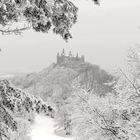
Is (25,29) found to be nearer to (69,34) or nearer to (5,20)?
(5,20)

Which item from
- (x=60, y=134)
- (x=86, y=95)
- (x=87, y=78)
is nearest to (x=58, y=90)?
(x=87, y=78)

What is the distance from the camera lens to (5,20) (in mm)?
5754

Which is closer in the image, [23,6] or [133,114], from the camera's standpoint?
[23,6]

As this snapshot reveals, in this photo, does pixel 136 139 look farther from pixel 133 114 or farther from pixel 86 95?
pixel 86 95

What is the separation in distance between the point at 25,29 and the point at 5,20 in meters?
0.38

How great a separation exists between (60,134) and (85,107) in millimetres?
70791

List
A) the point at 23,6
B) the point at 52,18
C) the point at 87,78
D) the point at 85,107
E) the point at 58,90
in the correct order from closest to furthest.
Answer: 1. the point at 23,6
2. the point at 52,18
3. the point at 85,107
4. the point at 58,90
5. the point at 87,78

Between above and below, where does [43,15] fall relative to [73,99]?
above

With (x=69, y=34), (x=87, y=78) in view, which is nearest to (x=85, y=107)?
(x=69, y=34)

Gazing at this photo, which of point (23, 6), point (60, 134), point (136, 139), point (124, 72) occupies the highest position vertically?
point (23, 6)

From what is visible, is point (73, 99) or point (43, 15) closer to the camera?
point (43, 15)

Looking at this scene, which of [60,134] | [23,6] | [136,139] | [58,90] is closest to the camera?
[23,6]

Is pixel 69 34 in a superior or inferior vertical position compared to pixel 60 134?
superior

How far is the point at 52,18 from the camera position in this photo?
5.69 m
